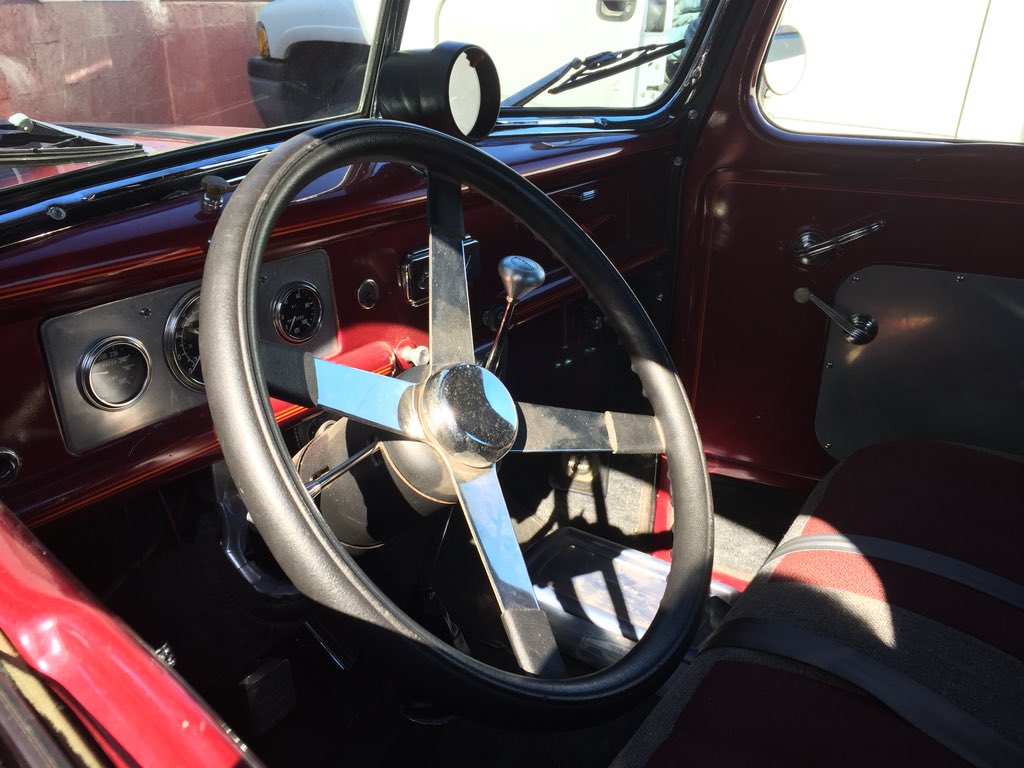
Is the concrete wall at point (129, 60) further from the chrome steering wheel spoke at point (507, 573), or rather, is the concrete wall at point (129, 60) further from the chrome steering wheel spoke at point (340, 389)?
the chrome steering wheel spoke at point (507, 573)

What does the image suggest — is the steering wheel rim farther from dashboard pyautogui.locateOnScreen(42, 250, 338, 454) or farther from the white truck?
the white truck

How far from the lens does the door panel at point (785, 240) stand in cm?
173

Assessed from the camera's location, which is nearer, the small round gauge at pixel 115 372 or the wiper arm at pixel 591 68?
the small round gauge at pixel 115 372

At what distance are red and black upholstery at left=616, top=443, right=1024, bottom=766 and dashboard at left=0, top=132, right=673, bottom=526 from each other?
0.68 meters

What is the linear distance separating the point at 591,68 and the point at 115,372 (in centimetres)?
131

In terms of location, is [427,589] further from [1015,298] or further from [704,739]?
[1015,298]

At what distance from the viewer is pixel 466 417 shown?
1.02 m

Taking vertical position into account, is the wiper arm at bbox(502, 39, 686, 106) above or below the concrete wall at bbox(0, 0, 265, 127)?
below

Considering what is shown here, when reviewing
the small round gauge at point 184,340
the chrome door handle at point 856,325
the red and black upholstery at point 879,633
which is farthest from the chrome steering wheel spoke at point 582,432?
the chrome door handle at point 856,325

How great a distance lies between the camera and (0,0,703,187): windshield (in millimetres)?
1073

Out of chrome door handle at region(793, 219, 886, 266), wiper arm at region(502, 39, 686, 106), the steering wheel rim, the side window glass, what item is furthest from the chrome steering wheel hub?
the side window glass

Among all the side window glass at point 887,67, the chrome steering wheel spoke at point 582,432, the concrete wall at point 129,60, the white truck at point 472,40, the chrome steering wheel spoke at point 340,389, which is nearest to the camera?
the chrome steering wheel spoke at point 340,389

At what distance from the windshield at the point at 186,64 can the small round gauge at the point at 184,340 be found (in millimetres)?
225

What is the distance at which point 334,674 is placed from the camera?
5.53ft
